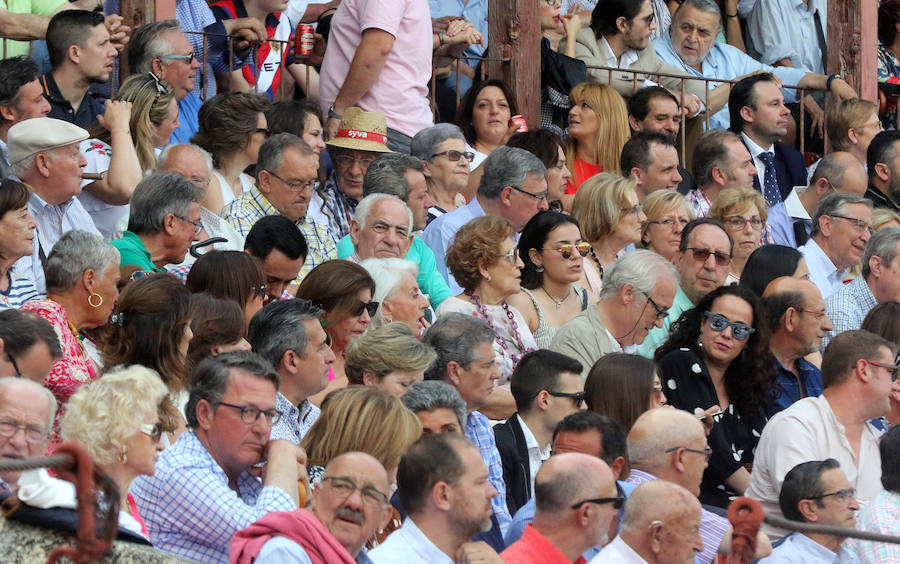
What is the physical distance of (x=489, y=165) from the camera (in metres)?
9.07

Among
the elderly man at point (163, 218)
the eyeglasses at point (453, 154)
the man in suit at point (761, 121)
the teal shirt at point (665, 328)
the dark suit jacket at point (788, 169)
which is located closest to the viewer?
the elderly man at point (163, 218)

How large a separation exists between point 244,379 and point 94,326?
1208 millimetres

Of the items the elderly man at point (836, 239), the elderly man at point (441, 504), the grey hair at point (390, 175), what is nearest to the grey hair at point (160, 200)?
the grey hair at point (390, 175)

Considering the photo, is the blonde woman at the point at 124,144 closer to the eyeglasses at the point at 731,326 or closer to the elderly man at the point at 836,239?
the eyeglasses at the point at 731,326

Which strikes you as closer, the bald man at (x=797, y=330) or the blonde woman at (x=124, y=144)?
the blonde woman at (x=124, y=144)

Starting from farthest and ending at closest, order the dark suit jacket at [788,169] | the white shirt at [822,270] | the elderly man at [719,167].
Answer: the dark suit jacket at [788,169], the elderly man at [719,167], the white shirt at [822,270]

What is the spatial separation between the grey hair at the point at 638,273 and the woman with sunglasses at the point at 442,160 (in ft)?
4.54

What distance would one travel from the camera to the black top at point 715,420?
7477 mm

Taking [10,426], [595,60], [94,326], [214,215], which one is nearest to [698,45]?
[595,60]

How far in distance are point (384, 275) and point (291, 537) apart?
279 cm

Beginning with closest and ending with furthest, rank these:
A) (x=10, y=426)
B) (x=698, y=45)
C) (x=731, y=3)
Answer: (x=10, y=426), (x=698, y=45), (x=731, y=3)

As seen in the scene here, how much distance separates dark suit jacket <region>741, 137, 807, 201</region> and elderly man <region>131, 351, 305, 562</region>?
6661 millimetres

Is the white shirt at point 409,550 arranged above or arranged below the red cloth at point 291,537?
below

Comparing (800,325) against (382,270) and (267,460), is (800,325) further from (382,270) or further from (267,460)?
(267,460)
